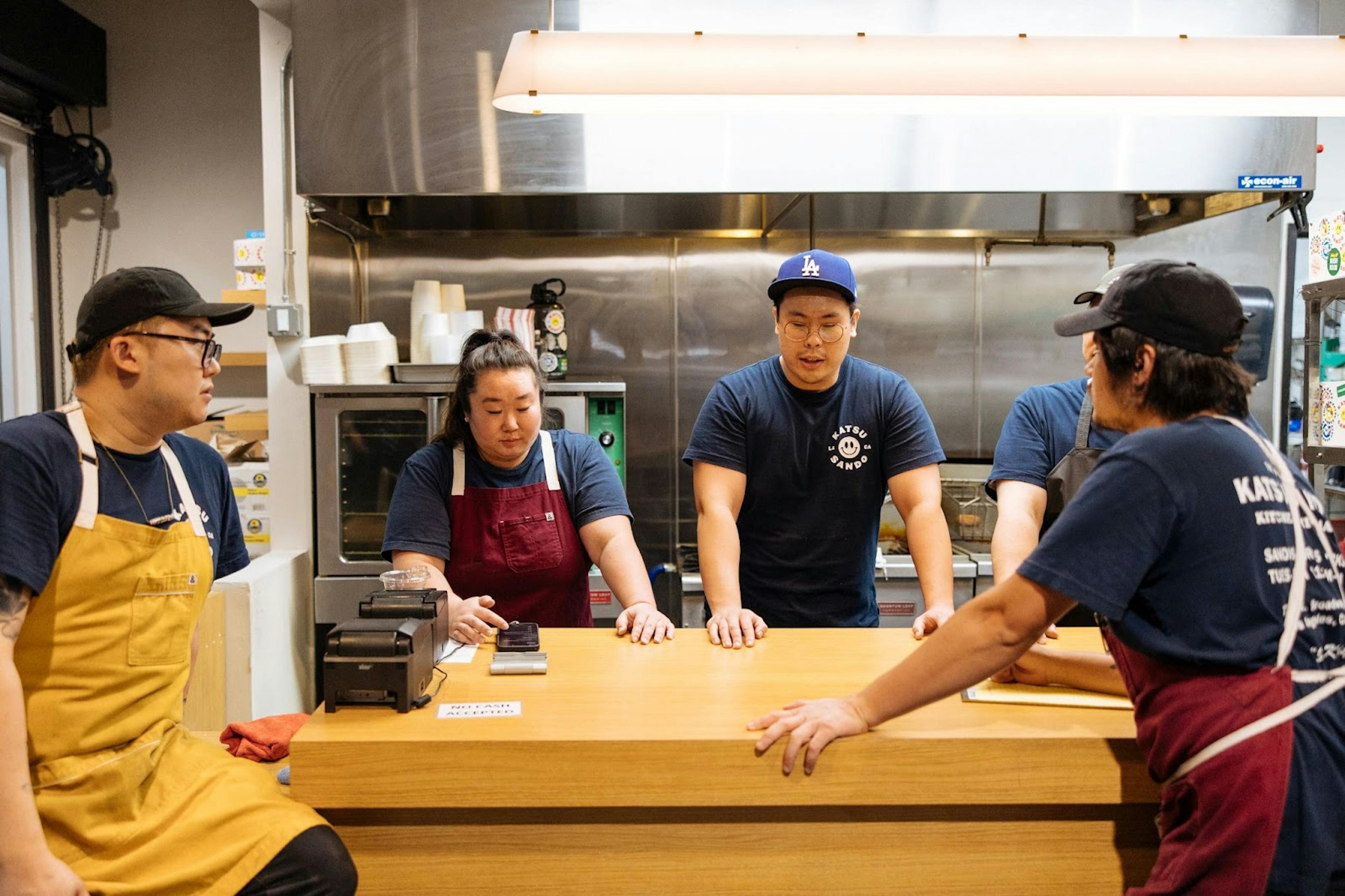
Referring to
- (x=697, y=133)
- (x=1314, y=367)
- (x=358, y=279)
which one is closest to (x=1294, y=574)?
(x=697, y=133)

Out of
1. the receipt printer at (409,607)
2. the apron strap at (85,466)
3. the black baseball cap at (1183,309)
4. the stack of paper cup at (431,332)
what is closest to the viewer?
the black baseball cap at (1183,309)

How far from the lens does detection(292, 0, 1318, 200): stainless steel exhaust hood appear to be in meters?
3.46

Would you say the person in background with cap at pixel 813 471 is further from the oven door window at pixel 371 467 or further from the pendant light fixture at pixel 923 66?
the oven door window at pixel 371 467

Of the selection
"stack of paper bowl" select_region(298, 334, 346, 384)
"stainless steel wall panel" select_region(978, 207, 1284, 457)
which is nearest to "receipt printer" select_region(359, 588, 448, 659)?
"stack of paper bowl" select_region(298, 334, 346, 384)

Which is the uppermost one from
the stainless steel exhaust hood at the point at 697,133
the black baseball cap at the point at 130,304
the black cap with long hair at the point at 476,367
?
the stainless steel exhaust hood at the point at 697,133

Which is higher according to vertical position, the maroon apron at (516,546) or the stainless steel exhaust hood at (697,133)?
the stainless steel exhaust hood at (697,133)

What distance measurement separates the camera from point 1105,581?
1.28 meters

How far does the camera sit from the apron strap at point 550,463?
257 centimetres

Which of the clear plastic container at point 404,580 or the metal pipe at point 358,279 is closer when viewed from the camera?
the clear plastic container at point 404,580

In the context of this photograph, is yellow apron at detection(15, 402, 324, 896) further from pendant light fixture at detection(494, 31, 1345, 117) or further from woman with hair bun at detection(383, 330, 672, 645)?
pendant light fixture at detection(494, 31, 1345, 117)

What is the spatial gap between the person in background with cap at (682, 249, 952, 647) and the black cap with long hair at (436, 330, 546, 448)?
19.0 inches

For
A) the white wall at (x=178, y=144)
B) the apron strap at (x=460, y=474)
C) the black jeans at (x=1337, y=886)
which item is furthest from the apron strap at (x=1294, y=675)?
the white wall at (x=178, y=144)

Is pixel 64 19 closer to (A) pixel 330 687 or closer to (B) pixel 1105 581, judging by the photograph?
(A) pixel 330 687

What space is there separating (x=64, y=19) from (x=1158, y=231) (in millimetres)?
4990
